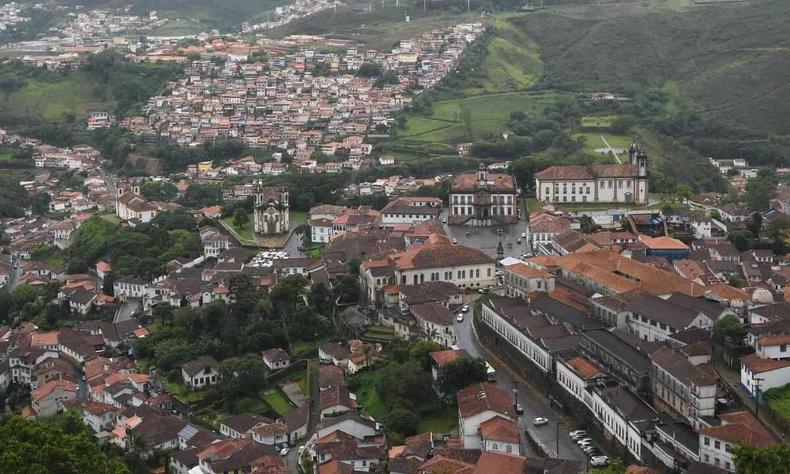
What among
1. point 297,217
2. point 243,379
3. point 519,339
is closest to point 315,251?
point 297,217

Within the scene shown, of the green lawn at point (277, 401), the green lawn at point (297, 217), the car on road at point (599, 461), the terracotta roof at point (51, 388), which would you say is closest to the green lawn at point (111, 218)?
the green lawn at point (297, 217)

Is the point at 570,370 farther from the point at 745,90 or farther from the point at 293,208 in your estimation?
the point at 745,90

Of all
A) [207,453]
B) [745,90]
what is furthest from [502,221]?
[745,90]

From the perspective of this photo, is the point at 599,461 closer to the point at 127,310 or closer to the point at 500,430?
the point at 500,430

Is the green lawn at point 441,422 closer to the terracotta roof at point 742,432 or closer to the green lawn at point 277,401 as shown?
the green lawn at point 277,401

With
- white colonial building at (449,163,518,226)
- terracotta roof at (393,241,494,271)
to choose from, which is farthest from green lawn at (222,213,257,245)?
terracotta roof at (393,241,494,271)

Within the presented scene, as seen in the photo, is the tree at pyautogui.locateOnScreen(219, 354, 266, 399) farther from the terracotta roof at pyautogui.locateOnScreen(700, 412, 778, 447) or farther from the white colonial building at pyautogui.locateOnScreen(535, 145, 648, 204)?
the white colonial building at pyautogui.locateOnScreen(535, 145, 648, 204)

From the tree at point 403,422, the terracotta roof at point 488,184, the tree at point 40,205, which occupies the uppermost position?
the terracotta roof at point 488,184
